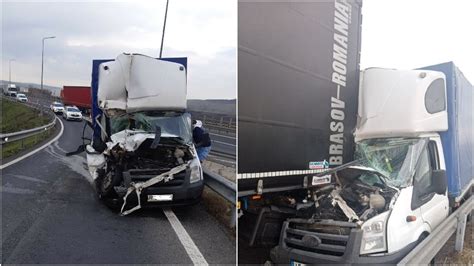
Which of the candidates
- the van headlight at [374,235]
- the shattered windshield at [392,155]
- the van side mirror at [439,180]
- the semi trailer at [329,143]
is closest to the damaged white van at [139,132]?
the semi trailer at [329,143]

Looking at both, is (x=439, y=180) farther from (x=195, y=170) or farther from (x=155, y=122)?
(x=155, y=122)

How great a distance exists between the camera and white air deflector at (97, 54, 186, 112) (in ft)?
4.55

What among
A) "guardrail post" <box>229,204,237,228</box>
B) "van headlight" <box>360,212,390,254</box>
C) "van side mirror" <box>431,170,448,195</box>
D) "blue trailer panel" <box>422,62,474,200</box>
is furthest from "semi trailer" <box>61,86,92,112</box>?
"blue trailer panel" <box>422,62,474,200</box>

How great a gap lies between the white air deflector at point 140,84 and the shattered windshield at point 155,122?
0.14 ft

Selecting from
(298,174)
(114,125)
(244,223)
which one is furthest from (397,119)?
(114,125)

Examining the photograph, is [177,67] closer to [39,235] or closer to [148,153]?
→ [148,153]

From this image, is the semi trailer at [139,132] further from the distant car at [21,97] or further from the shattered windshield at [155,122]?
the distant car at [21,97]

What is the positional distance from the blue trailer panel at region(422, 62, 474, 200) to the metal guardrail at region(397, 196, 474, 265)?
15 cm

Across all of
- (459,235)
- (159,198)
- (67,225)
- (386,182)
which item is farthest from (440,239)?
(67,225)

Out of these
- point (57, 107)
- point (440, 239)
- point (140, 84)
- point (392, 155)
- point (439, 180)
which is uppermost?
point (140, 84)

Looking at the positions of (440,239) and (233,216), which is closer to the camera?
(233,216)

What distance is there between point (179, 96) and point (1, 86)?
0.69m

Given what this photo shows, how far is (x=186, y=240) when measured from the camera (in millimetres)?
1611

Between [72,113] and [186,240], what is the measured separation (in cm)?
76
